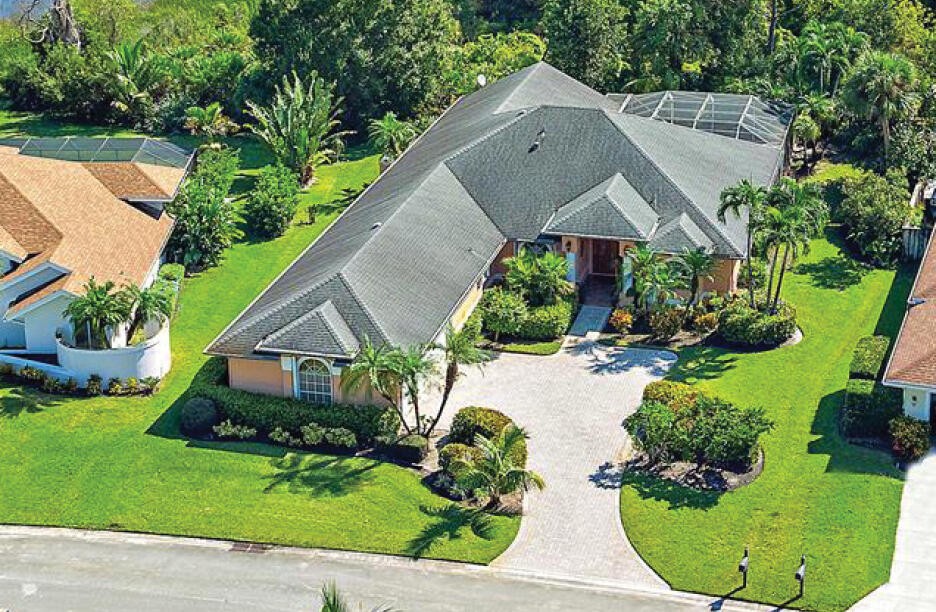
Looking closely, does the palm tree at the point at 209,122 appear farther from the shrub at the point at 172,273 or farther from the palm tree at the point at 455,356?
the palm tree at the point at 455,356

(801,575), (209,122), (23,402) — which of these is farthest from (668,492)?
(209,122)

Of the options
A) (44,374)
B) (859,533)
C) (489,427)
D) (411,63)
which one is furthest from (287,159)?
(859,533)

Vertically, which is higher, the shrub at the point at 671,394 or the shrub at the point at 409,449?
the shrub at the point at 671,394

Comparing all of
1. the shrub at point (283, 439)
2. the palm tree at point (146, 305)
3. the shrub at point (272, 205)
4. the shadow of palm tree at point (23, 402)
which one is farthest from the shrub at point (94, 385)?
the shrub at point (272, 205)

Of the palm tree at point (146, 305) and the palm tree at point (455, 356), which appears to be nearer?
the palm tree at point (455, 356)

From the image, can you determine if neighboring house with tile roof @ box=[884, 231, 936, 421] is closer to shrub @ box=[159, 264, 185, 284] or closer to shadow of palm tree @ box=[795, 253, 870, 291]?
shadow of palm tree @ box=[795, 253, 870, 291]

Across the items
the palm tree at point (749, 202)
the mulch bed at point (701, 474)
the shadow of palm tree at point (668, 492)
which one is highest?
the palm tree at point (749, 202)

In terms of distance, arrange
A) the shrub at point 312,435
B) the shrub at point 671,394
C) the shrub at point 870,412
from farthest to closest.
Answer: the shrub at point 671,394 < the shrub at point 312,435 < the shrub at point 870,412
